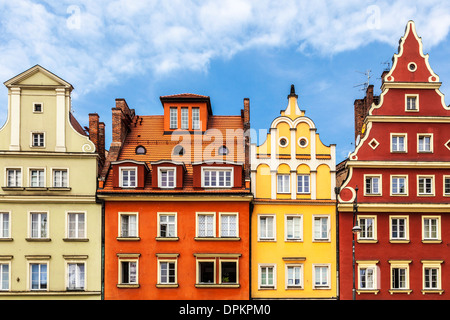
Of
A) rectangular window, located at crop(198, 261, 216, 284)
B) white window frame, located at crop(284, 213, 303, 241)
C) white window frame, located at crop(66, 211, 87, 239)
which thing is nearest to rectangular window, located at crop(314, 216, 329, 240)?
white window frame, located at crop(284, 213, 303, 241)

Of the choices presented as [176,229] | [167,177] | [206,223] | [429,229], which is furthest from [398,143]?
[176,229]

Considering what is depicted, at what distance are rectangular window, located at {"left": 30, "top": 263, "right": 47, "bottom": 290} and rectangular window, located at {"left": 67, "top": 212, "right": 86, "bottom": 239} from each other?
2.65 meters

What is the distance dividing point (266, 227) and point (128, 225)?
9.44m

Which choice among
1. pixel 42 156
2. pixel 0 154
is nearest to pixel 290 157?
pixel 42 156

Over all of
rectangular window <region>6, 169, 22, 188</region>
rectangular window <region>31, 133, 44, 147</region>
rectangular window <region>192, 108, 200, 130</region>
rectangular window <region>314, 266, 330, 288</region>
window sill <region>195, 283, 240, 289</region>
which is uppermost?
rectangular window <region>192, 108, 200, 130</region>

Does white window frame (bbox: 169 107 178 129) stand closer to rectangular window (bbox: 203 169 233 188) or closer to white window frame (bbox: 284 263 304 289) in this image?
rectangular window (bbox: 203 169 233 188)

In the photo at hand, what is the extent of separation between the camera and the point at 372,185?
34.3 meters

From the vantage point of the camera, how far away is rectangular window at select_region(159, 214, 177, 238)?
1324 inches

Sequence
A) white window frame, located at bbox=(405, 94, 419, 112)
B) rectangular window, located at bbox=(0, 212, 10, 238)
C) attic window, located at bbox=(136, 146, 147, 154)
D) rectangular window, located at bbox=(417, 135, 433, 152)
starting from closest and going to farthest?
1. rectangular window, located at bbox=(0, 212, 10, 238)
2. rectangular window, located at bbox=(417, 135, 433, 152)
3. white window frame, located at bbox=(405, 94, 419, 112)
4. attic window, located at bbox=(136, 146, 147, 154)

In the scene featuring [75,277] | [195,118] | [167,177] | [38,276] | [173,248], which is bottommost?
[75,277]

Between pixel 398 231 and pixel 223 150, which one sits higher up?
pixel 223 150

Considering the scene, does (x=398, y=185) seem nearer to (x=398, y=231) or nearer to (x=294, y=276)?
(x=398, y=231)

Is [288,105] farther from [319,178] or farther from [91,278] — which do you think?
[91,278]

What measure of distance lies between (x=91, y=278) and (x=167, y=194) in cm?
747
